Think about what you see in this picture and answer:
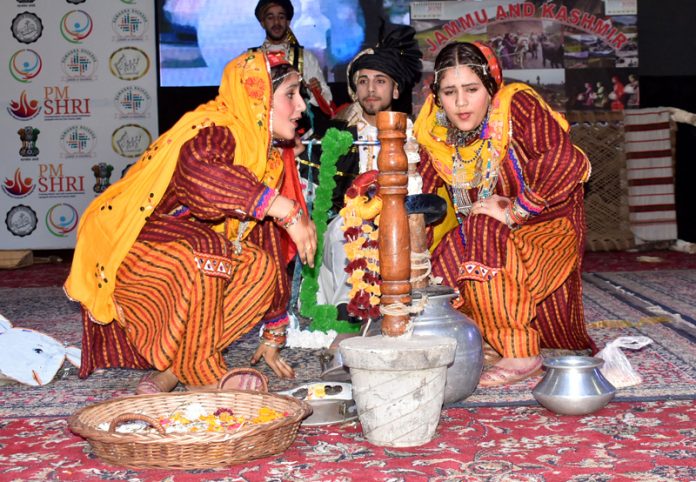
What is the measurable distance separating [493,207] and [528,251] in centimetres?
Answer: 20

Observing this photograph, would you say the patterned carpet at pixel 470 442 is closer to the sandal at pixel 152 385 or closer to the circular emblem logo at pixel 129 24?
the sandal at pixel 152 385

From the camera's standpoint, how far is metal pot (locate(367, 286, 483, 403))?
2.83 m

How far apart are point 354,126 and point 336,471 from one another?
285 centimetres

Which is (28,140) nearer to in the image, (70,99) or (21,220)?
(70,99)

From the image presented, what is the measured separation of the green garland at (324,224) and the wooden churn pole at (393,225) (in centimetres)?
174

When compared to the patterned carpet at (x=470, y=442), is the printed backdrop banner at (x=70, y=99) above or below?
above

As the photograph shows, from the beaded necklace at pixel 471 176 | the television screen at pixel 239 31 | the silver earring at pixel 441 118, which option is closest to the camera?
the beaded necklace at pixel 471 176

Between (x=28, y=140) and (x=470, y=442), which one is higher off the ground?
(x=28, y=140)

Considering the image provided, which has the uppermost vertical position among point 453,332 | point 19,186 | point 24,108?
point 24,108

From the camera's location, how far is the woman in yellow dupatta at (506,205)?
3344 mm

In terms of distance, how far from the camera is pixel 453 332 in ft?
9.34

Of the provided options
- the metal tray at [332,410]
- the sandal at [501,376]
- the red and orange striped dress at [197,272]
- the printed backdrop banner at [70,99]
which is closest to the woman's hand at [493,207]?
the sandal at [501,376]

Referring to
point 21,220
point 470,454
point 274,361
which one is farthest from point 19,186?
point 470,454

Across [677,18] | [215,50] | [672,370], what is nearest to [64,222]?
[215,50]
